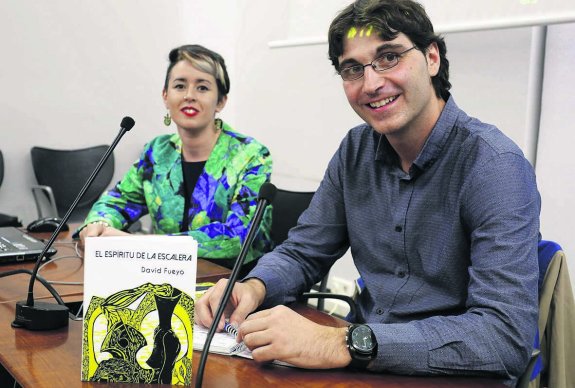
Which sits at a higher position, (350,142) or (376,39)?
(376,39)

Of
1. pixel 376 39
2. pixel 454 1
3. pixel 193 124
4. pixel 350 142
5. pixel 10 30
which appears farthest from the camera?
pixel 10 30

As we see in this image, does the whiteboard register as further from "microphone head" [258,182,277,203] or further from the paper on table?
the paper on table

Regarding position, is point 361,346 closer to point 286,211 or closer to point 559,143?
point 286,211

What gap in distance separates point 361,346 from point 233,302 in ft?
1.12

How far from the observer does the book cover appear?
99 cm

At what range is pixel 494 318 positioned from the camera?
1.11m

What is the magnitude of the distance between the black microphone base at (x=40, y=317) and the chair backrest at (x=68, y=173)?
2758mm

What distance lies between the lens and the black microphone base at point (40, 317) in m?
1.25

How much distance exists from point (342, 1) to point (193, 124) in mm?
1218

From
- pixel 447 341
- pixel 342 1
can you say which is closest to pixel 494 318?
pixel 447 341

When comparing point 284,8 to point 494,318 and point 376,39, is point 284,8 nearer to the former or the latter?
point 376,39

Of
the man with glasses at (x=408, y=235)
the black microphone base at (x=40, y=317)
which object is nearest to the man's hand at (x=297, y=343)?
the man with glasses at (x=408, y=235)

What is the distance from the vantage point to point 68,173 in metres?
3.96

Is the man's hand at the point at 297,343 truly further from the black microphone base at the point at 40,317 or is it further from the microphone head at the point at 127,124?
the microphone head at the point at 127,124
